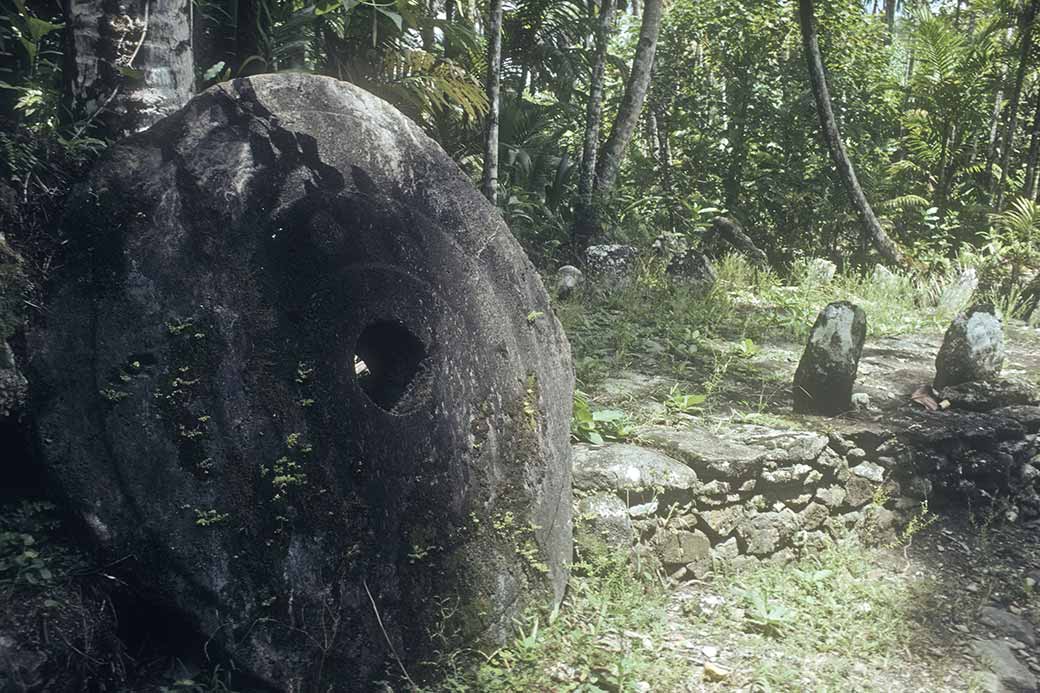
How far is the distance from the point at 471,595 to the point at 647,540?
1.31 metres

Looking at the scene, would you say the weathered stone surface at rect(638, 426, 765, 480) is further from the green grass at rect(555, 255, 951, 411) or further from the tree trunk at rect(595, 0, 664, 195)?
the tree trunk at rect(595, 0, 664, 195)

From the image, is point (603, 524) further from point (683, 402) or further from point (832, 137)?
point (832, 137)

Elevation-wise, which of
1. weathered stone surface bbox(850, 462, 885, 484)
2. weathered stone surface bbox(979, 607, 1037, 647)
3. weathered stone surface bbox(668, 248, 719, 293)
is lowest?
weathered stone surface bbox(979, 607, 1037, 647)

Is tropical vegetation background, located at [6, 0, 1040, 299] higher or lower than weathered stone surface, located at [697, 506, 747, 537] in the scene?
higher

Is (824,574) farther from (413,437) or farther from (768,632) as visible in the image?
(413,437)

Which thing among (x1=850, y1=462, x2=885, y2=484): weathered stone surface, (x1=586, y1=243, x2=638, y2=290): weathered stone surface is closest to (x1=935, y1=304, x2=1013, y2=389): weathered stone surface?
(x1=850, y1=462, x2=885, y2=484): weathered stone surface

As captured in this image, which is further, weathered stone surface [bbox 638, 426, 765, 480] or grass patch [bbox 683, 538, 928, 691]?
weathered stone surface [bbox 638, 426, 765, 480]

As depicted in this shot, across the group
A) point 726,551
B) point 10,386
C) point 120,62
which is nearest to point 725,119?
point 726,551

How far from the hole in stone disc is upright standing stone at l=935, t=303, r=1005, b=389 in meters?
4.50

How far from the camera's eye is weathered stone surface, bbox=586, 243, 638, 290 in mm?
8695

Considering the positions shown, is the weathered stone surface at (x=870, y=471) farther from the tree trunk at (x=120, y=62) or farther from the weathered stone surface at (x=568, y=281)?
the tree trunk at (x=120, y=62)

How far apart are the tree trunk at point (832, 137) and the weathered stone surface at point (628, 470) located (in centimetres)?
673

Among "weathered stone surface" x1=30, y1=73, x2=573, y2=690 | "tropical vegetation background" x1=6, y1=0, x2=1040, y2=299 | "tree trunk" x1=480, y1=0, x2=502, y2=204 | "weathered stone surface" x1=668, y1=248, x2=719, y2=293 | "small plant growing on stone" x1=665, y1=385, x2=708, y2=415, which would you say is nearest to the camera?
"weathered stone surface" x1=30, y1=73, x2=573, y2=690

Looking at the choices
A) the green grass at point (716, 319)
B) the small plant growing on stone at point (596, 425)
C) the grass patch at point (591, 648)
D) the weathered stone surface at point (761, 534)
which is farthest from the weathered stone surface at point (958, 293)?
the grass patch at point (591, 648)
